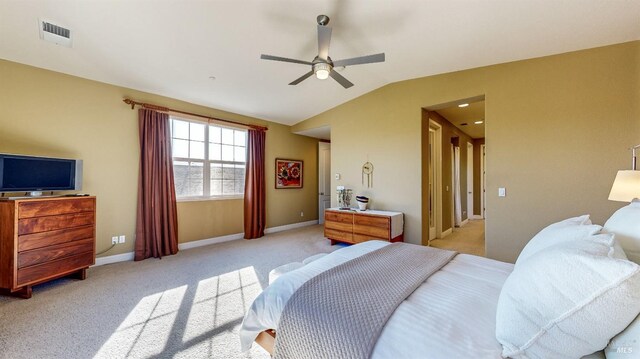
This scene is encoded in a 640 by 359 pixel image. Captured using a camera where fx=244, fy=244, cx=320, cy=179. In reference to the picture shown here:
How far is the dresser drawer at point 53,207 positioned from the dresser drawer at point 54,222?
1.8 inches

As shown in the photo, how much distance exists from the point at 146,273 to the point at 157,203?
111 centimetres

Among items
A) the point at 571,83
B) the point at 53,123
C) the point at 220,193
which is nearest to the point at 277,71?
the point at 220,193

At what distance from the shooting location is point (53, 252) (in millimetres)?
2697

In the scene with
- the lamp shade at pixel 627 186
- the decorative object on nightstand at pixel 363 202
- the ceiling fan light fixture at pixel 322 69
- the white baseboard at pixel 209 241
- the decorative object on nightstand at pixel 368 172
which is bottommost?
the white baseboard at pixel 209 241

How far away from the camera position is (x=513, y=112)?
3131mm

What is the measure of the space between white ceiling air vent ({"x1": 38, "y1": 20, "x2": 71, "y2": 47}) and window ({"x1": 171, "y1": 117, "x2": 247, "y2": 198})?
172 cm

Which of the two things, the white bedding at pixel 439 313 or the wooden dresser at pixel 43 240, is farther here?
the wooden dresser at pixel 43 240

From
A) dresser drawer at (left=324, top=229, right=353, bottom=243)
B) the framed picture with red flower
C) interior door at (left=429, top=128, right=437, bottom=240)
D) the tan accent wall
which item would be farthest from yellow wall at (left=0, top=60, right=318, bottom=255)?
the tan accent wall

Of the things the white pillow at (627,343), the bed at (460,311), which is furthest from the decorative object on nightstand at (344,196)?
the white pillow at (627,343)

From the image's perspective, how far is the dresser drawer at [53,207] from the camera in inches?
98.4

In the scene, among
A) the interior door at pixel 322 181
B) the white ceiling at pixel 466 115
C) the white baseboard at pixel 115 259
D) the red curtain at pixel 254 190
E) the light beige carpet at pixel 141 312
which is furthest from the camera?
the interior door at pixel 322 181

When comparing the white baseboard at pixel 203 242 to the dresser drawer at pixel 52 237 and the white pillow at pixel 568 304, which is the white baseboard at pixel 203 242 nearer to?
the dresser drawer at pixel 52 237

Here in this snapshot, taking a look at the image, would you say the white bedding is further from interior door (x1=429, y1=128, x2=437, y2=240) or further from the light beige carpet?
interior door (x1=429, y1=128, x2=437, y2=240)

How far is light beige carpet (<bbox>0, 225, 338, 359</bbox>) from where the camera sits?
1.78 m
